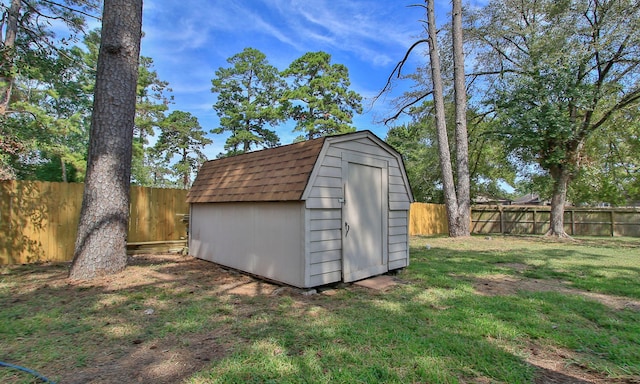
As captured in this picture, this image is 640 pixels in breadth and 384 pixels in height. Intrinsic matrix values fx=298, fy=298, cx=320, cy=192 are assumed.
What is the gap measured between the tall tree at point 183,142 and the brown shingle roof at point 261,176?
17.7m

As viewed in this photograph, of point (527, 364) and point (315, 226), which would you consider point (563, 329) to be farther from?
point (315, 226)

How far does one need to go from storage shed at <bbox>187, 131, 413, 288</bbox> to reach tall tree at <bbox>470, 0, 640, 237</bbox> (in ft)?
27.6

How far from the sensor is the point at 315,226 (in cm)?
427

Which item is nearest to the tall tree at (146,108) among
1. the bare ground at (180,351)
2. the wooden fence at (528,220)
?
the bare ground at (180,351)

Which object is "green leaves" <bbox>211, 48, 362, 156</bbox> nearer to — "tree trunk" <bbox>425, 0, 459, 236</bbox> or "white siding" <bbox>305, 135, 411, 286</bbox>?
"tree trunk" <bbox>425, 0, 459, 236</bbox>

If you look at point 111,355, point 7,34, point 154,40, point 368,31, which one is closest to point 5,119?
point 7,34

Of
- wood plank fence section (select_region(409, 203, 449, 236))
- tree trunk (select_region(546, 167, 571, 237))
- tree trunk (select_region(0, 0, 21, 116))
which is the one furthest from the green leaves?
tree trunk (select_region(0, 0, 21, 116))

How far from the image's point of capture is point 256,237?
5.07 m

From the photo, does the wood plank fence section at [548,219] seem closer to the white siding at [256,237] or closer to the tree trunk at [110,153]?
the white siding at [256,237]

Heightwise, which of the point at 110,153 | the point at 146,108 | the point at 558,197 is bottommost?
the point at 558,197

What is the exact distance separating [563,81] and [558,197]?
15.1ft

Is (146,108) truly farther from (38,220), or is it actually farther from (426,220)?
(426,220)

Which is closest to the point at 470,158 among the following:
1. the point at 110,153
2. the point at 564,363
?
the point at 564,363

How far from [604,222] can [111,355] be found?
19.2 metres
